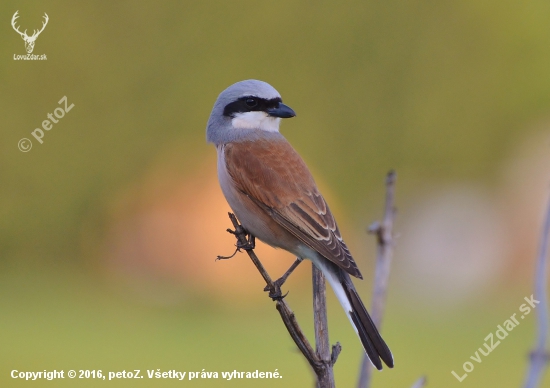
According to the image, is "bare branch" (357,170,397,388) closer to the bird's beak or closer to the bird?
the bird

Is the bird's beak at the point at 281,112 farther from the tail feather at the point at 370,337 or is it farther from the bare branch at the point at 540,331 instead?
the bare branch at the point at 540,331

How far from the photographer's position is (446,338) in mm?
6527

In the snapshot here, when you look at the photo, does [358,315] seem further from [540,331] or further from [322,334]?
[540,331]

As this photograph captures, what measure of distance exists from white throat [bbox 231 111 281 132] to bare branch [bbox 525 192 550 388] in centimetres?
148

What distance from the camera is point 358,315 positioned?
195 centimetres

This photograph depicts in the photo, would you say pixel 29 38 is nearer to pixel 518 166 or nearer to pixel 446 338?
pixel 446 338

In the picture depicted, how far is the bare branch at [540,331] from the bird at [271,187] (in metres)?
0.78

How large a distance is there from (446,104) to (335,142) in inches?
59.4

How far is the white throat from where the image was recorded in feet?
8.52

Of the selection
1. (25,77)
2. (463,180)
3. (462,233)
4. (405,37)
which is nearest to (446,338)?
(462,233)

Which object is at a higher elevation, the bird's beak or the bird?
the bird's beak

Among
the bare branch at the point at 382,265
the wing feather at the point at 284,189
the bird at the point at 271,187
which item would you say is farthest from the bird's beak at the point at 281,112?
the bare branch at the point at 382,265

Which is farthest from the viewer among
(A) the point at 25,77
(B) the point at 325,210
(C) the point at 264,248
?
(A) the point at 25,77

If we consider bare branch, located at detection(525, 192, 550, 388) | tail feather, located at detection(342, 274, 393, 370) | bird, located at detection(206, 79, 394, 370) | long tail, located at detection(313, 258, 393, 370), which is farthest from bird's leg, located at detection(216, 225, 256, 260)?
bare branch, located at detection(525, 192, 550, 388)
